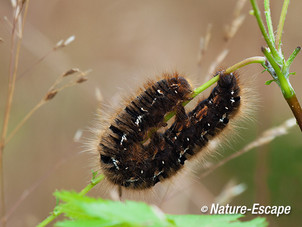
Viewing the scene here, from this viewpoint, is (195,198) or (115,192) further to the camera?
(195,198)

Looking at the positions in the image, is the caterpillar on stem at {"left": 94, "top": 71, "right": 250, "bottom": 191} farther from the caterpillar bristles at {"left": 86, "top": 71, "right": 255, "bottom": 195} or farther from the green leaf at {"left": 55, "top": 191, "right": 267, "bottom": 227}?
the green leaf at {"left": 55, "top": 191, "right": 267, "bottom": 227}

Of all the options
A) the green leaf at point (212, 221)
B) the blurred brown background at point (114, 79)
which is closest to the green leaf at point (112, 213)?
the green leaf at point (212, 221)

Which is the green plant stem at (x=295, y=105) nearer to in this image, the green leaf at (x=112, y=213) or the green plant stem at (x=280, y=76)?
the green plant stem at (x=280, y=76)

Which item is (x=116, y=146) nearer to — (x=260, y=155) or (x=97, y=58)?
(x=260, y=155)

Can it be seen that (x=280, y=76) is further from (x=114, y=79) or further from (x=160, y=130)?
(x=114, y=79)

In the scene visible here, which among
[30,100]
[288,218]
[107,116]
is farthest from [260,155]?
[30,100]
